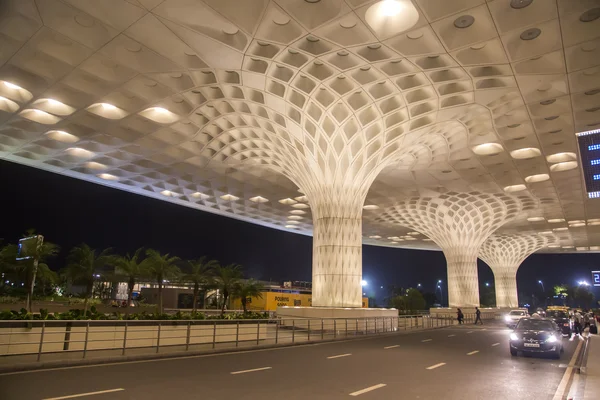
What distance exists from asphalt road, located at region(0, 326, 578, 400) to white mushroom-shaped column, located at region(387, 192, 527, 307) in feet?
95.1

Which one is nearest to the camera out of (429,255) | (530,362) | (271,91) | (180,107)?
(530,362)

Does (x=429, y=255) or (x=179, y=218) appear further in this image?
(x=429, y=255)

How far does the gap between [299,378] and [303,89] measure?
13.7 meters

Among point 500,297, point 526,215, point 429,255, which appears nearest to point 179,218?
point 526,215

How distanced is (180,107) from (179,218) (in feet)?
140

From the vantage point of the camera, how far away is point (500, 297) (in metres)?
64.6

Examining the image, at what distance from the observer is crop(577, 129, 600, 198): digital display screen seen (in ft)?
82.0

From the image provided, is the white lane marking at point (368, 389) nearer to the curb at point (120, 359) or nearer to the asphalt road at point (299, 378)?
the asphalt road at point (299, 378)

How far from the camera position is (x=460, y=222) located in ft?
149

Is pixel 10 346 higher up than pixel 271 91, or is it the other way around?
pixel 271 91

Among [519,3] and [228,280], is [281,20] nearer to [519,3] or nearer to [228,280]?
[519,3]

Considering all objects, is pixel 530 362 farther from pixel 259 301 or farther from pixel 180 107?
pixel 259 301

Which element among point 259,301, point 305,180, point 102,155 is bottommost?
point 259,301

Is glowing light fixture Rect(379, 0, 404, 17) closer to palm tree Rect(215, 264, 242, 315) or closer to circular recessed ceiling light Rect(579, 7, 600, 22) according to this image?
circular recessed ceiling light Rect(579, 7, 600, 22)
